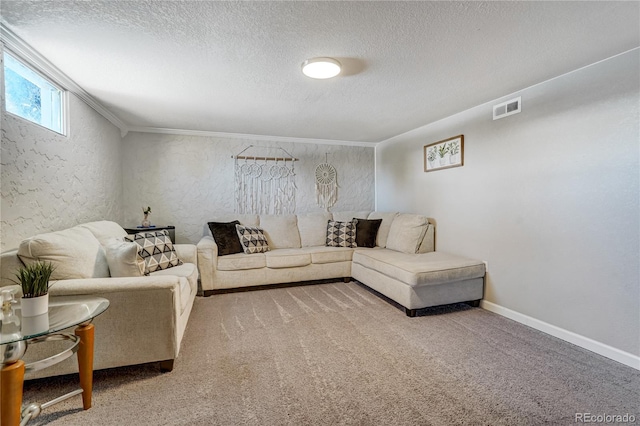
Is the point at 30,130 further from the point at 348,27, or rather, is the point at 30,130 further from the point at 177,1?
the point at 348,27

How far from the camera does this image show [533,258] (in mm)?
2654

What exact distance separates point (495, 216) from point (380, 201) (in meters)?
2.34

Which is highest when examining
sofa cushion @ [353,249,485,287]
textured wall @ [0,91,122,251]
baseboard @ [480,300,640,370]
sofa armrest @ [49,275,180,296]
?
textured wall @ [0,91,122,251]

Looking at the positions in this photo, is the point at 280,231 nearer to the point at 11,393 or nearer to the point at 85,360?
the point at 85,360

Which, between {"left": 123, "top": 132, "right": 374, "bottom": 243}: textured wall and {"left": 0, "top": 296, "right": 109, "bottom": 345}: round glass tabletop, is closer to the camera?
{"left": 0, "top": 296, "right": 109, "bottom": 345}: round glass tabletop

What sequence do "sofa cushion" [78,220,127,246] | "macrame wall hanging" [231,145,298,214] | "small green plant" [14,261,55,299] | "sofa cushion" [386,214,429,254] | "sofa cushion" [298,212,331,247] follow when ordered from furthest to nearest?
1. "macrame wall hanging" [231,145,298,214]
2. "sofa cushion" [298,212,331,247]
3. "sofa cushion" [386,214,429,254]
4. "sofa cushion" [78,220,127,246]
5. "small green plant" [14,261,55,299]

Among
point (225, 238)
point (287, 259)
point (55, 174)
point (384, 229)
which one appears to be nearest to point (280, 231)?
point (287, 259)

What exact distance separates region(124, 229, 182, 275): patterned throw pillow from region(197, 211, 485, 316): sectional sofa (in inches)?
23.3

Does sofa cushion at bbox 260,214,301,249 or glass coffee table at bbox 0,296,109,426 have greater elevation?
sofa cushion at bbox 260,214,301,249

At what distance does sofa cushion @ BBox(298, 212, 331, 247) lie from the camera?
446cm

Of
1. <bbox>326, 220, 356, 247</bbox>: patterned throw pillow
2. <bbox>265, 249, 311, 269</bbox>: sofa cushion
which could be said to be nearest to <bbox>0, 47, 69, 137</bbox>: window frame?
<bbox>265, 249, 311, 269</bbox>: sofa cushion

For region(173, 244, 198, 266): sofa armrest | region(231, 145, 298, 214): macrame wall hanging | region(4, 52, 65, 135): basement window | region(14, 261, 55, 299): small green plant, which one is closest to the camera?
region(14, 261, 55, 299): small green plant

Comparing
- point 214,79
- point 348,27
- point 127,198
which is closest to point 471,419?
point 348,27

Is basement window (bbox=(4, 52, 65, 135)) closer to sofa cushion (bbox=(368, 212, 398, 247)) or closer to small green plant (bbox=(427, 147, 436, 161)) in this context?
sofa cushion (bbox=(368, 212, 398, 247))
